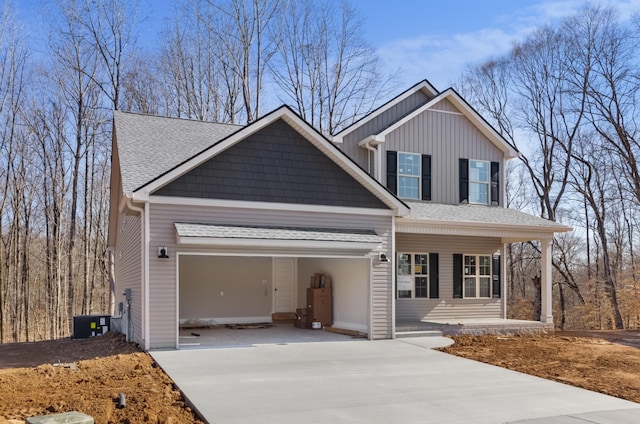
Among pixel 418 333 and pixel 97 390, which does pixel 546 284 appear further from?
pixel 97 390

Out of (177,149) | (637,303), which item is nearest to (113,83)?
(177,149)

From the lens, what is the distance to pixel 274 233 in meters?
12.3

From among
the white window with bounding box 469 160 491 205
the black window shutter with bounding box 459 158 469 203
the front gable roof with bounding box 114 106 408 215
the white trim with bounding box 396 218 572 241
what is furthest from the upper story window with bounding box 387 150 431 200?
the front gable roof with bounding box 114 106 408 215

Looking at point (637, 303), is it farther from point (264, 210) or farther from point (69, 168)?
point (69, 168)

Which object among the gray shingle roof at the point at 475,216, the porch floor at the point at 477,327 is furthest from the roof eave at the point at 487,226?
the porch floor at the point at 477,327

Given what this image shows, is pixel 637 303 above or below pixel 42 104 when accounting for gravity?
below

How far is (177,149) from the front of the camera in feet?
47.8

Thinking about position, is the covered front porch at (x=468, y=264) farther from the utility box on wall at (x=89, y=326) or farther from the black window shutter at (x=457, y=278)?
the utility box on wall at (x=89, y=326)

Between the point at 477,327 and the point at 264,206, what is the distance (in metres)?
6.57

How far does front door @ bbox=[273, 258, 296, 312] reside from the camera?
1753 centimetres

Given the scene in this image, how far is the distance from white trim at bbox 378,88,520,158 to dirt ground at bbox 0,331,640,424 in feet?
19.0

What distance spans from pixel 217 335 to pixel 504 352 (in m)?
6.78

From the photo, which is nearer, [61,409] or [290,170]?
[61,409]

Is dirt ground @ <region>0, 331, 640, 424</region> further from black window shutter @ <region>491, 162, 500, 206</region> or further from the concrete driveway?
black window shutter @ <region>491, 162, 500, 206</region>
